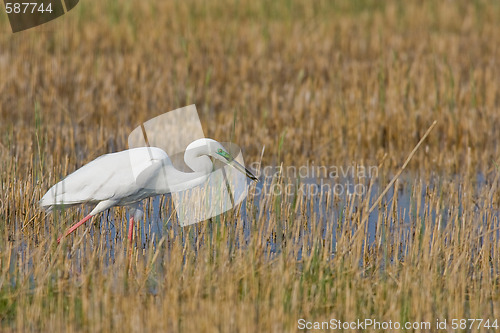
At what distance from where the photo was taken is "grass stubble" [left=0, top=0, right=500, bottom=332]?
4.20 m

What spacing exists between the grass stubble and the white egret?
20 centimetres

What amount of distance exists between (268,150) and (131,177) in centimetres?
319

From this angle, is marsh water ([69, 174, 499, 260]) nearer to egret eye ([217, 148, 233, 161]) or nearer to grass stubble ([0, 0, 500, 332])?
grass stubble ([0, 0, 500, 332])

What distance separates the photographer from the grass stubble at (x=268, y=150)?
13.8ft

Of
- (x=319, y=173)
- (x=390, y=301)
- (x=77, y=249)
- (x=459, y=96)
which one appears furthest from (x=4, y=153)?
(x=459, y=96)

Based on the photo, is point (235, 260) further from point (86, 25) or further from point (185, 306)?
point (86, 25)

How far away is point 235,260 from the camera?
4.58m

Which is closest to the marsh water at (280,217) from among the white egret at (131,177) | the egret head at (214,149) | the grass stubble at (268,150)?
the grass stubble at (268,150)

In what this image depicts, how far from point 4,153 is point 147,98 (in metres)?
3.16

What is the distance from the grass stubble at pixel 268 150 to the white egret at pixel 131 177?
20cm

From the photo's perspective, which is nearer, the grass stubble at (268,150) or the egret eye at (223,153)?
the grass stubble at (268,150)

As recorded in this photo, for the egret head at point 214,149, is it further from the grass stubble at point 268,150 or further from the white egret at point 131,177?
the grass stubble at point 268,150

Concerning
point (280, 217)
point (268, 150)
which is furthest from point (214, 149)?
point (268, 150)

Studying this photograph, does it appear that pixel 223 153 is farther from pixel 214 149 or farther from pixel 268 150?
pixel 268 150
